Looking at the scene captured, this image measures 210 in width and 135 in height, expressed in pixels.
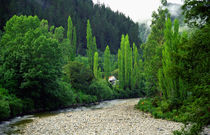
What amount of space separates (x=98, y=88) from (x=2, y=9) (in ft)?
92.9

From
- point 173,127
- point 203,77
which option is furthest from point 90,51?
point 203,77

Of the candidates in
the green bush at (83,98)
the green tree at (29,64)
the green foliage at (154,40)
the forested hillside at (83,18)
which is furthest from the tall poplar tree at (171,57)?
the forested hillside at (83,18)

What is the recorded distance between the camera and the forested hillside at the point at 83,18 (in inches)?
2684

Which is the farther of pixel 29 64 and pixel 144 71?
pixel 144 71

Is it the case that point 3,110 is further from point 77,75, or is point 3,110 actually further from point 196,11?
point 77,75

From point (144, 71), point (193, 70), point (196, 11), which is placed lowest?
point (193, 70)

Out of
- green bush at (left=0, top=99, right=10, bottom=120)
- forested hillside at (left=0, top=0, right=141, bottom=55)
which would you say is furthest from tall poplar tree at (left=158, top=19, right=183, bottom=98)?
forested hillside at (left=0, top=0, right=141, bottom=55)

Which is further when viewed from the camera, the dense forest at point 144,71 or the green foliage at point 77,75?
the green foliage at point 77,75

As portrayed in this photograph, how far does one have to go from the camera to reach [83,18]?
87.1 metres

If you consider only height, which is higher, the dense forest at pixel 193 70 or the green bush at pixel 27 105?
the dense forest at pixel 193 70

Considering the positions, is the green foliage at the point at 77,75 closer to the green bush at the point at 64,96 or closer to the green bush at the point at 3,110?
the green bush at the point at 64,96

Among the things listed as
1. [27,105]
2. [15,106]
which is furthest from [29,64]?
[15,106]

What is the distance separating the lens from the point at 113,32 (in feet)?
294

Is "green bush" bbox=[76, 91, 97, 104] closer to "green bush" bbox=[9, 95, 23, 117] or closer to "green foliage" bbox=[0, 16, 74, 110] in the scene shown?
"green foliage" bbox=[0, 16, 74, 110]
